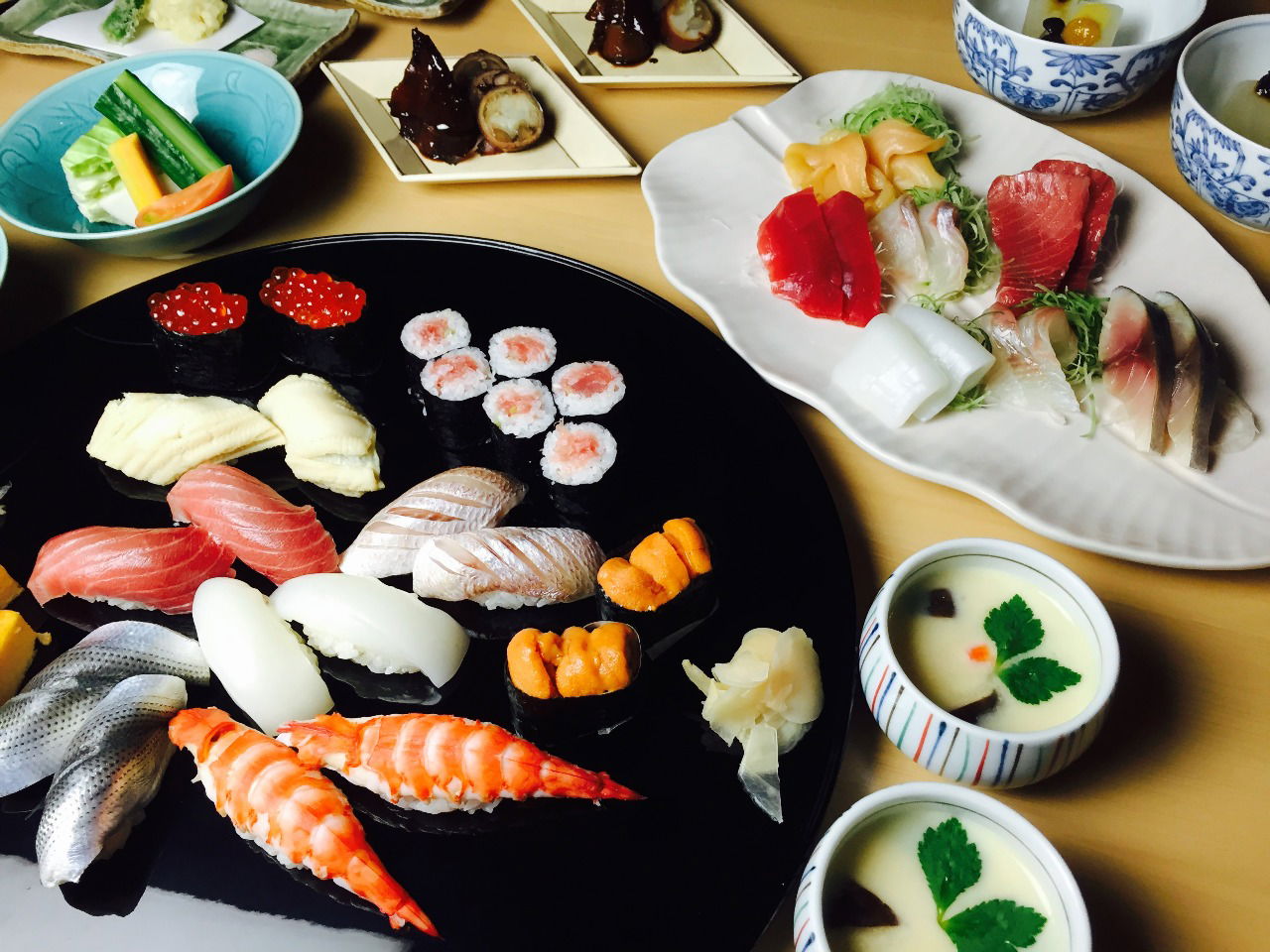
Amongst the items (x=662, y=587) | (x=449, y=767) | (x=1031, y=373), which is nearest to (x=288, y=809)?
(x=449, y=767)

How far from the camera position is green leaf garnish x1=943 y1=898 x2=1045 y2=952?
884mm

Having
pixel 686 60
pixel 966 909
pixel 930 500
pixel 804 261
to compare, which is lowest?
pixel 930 500

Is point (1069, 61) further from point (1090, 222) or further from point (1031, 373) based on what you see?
point (1031, 373)

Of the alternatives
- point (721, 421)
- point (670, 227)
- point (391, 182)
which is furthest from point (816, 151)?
point (391, 182)

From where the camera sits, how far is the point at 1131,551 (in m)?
1.28

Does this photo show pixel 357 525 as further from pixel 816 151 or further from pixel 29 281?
pixel 816 151

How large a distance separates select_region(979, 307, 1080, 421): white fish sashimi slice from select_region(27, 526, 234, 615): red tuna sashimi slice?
1148 millimetres

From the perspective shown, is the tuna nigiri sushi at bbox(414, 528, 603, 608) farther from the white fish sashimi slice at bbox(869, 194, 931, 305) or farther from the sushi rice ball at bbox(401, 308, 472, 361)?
the white fish sashimi slice at bbox(869, 194, 931, 305)

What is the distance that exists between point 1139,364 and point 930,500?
1.16 feet

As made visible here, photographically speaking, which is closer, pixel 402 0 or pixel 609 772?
pixel 609 772

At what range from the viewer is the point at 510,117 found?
1.90 metres

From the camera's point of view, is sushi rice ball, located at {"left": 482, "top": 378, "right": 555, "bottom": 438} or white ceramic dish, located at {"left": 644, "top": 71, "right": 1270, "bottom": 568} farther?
sushi rice ball, located at {"left": 482, "top": 378, "right": 555, "bottom": 438}

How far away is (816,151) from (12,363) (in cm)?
136

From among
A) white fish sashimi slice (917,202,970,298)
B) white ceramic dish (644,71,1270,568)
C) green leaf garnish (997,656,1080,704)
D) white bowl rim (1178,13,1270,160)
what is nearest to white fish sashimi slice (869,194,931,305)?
white fish sashimi slice (917,202,970,298)
